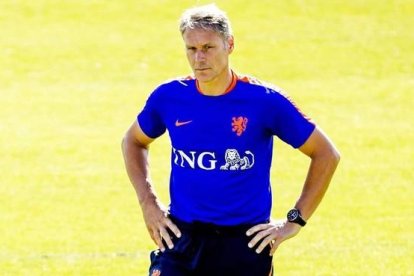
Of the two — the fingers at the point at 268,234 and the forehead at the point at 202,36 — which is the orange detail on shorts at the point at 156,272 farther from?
the forehead at the point at 202,36

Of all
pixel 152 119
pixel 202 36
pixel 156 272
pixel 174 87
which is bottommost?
pixel 156 272

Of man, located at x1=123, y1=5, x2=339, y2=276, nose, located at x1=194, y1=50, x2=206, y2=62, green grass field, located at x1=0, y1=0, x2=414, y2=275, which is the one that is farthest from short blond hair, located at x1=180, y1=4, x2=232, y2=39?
green grass field, located at x1=0, y1=0, x2=414, y2=275

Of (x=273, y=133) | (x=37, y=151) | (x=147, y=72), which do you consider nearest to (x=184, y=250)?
(x=273, y=133)

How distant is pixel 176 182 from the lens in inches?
310

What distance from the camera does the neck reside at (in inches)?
305

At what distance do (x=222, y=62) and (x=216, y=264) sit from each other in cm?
118

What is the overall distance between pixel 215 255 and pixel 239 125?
0.78m

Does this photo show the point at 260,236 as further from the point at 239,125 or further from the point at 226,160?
the point at 239,125

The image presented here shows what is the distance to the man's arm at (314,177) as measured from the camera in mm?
7785

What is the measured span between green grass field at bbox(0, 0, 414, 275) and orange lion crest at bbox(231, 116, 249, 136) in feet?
18.3

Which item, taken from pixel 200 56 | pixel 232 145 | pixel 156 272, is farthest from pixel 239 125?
pixel 156 272

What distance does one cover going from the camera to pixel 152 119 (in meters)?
8.17

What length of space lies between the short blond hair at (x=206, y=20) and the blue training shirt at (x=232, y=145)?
356 mm

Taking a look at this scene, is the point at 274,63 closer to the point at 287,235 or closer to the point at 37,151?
the point at 37,151
